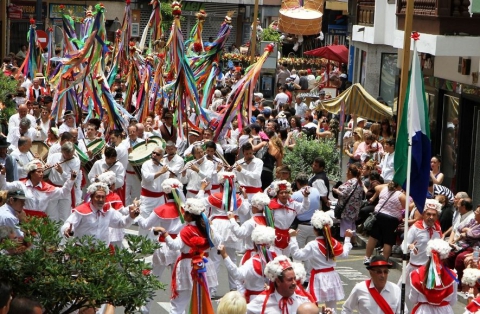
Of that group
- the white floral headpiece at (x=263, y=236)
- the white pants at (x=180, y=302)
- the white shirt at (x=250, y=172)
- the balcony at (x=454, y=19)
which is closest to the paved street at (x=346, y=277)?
the white pants at (x=180, y=302)

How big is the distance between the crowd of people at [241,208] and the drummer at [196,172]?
0.07 ft

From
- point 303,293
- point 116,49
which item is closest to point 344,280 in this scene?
point 303,293

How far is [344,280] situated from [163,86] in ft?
29.4

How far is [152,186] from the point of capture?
52.4 feet

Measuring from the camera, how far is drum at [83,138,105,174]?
1777 cm

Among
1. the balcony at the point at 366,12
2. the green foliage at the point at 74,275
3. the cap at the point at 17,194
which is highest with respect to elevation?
the balcony at the point at 366,12

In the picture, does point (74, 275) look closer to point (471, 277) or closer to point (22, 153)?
point (471, 277)

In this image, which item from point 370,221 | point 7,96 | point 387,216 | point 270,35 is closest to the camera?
point 387,216

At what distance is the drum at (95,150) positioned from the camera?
17.8 m

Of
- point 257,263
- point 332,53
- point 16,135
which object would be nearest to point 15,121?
point 16,135

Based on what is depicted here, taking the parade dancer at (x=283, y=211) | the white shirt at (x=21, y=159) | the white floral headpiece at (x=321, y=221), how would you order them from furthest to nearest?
the white shirt at (x=21, y=159)
the parade dancer at (x=283, y=211)
the white floral headpiece at (x=321, y=221)

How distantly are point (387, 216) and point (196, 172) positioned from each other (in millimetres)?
2862

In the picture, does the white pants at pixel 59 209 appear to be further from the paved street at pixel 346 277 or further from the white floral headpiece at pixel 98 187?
the white floral headpiece at pixel 98 187

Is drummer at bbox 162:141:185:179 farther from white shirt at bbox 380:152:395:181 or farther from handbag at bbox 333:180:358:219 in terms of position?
white shirt at bbox 380:152:395:181
